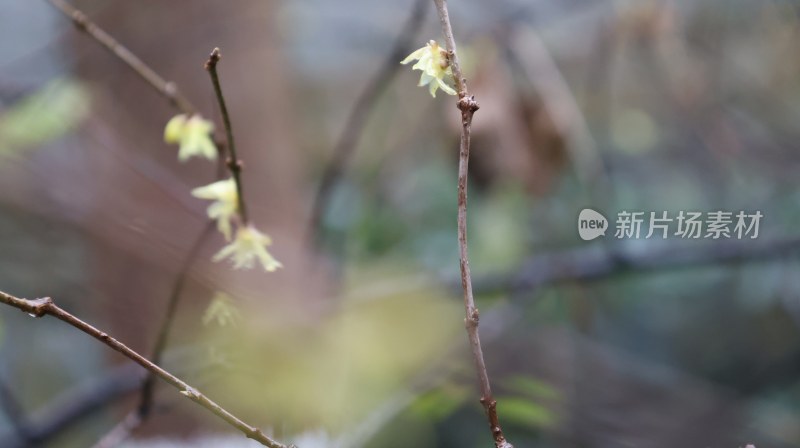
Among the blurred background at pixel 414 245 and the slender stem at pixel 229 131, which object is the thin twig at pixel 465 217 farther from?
the blurred background at pixel 414 245

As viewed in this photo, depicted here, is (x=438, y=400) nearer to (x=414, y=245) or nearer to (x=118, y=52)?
(x=118, y=52)

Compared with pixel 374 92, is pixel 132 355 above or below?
below

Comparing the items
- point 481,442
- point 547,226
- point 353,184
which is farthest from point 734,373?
point 353,184

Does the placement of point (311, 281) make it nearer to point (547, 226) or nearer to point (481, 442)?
point (481, 442)
